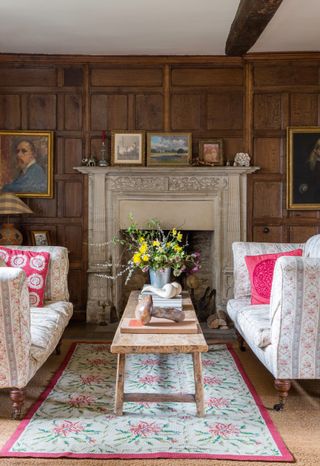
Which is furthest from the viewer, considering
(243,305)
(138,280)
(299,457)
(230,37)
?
(138,280)

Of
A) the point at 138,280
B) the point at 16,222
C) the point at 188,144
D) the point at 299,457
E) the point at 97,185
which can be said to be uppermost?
the point at 188,144

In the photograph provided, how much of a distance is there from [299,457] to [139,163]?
3574 millimetres

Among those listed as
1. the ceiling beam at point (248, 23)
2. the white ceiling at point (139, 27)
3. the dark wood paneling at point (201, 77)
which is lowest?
the dark wood paneling at point (201, 77)

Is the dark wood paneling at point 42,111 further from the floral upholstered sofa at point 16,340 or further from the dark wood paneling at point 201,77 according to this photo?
the floral upholstered sofa at point 16,340

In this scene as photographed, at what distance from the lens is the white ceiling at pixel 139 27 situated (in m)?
4.05

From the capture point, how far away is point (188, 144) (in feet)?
17.3

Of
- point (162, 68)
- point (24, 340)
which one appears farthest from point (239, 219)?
point (24, 340)

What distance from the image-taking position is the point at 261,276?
12.6ft

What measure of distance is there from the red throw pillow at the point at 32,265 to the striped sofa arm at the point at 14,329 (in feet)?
3.54

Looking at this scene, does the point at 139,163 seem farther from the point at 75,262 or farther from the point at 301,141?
the point at 301,141

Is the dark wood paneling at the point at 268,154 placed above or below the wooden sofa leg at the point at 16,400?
above

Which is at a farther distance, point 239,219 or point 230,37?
point 239,219

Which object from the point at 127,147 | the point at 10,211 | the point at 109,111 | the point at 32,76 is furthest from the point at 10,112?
the point at 127,147

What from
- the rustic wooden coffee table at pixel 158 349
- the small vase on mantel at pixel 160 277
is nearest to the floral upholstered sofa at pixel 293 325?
the rustic wooden coffee table at pixel 158 349
